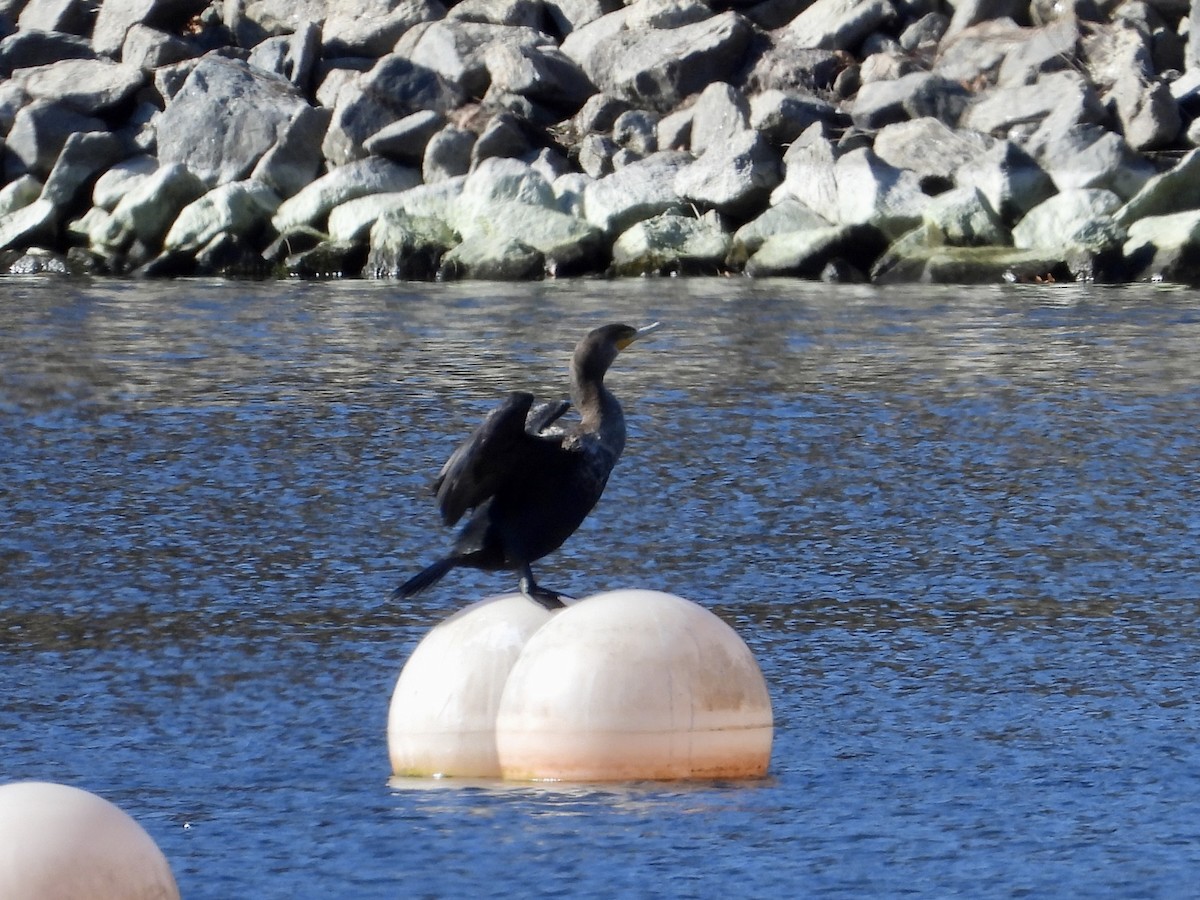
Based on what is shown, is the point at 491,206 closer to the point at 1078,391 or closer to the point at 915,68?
the point at 915,68

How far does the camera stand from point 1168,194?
22016 millimetres

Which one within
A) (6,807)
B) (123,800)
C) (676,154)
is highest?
(676,154)

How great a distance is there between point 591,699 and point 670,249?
1842 centimetres

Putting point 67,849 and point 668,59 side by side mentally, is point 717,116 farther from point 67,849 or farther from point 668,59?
point 67,849

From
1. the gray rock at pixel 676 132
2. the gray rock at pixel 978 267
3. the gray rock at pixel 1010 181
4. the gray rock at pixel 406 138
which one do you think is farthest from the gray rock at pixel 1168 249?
the gray rock at pixel 406 138

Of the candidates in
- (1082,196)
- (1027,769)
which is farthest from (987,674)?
(1082,196)

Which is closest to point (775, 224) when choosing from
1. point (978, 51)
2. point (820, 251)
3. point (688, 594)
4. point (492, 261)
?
point (820, 251)

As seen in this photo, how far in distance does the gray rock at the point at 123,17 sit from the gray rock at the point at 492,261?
890 centimetres

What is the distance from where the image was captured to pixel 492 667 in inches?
239

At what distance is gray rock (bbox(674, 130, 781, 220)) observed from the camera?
78.6 ft

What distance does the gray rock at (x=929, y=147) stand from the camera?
23.8m

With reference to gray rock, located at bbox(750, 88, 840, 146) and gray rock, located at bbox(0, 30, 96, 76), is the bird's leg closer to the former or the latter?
gray rock, located at bbox(750, 88, 840, 146)

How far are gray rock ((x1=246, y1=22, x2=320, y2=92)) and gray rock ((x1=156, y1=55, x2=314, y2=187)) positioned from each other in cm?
108

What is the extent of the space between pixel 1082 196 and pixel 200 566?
14.9 meters
